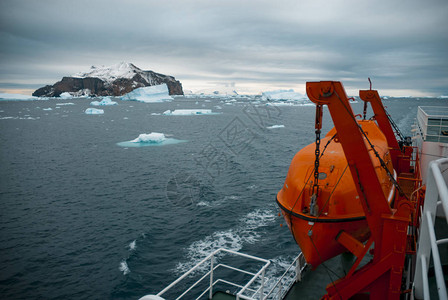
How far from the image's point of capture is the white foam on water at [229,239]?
42.0ft

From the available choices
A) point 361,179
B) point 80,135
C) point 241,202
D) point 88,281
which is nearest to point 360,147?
point 361,179

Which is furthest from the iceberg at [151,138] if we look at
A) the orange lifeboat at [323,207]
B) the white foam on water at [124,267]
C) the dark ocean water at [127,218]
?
the orange lifeboat at [323,207]

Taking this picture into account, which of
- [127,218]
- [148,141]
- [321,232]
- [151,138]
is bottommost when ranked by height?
[127,218]

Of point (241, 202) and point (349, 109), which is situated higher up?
point (349, 109)

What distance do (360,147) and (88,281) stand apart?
1097cm

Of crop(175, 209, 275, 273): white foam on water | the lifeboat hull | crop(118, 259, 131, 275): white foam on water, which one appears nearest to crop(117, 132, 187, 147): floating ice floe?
crop(175, 209, 275, 273): white foam on water

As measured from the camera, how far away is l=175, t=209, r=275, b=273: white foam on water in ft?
42.0

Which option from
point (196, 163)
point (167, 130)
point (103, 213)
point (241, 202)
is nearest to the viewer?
point (103, 213)

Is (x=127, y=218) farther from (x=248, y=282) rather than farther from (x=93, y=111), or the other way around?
(x=93, y=111)

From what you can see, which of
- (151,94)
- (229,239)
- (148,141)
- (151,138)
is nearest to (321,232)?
(229,239)

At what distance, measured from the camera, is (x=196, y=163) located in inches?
1110

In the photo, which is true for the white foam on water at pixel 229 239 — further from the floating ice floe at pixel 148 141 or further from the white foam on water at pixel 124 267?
the floating ice floe at pixel 148 141

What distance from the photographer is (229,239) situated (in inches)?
567

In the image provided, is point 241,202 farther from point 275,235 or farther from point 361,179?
point 361,179
